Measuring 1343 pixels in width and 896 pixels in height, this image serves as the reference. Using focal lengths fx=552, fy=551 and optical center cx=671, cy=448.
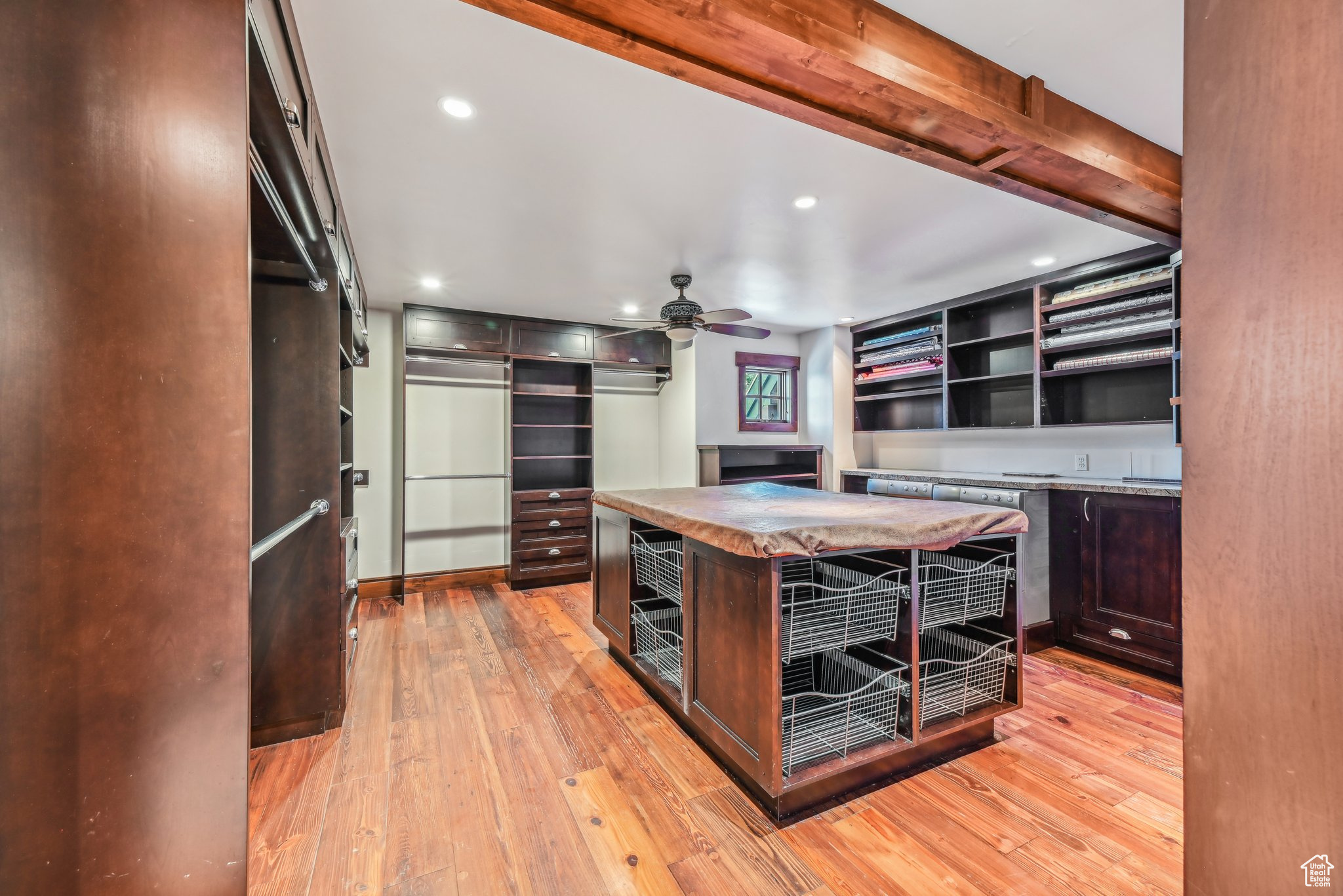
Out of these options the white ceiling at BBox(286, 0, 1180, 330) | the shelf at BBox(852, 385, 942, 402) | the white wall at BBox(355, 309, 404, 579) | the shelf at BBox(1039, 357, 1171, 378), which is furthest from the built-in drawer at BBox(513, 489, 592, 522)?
the shelf at BBox(1039, 357, 1171, 378)

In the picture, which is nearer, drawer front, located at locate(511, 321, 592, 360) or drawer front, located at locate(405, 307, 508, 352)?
drawer front, located at locate(405, 307, 508, 352)

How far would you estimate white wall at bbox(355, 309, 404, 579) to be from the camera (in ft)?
14.9

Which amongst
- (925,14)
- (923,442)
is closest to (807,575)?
(925,14)

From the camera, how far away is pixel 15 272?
741 millimetres

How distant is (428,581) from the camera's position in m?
4.70

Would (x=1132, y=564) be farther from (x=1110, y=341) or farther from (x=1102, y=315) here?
(x=1102, y=315)

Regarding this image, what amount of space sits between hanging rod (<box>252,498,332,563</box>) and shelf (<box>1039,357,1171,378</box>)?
14.3ft

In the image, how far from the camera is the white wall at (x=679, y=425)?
5305 millimetres

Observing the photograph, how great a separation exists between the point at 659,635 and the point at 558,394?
3.03 metres

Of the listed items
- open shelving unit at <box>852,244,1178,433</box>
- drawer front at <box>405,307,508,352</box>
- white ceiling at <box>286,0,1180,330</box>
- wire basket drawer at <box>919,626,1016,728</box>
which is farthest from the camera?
drawer front at <box>405,307,508,352</box>

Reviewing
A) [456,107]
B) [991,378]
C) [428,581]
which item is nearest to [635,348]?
[428,581]

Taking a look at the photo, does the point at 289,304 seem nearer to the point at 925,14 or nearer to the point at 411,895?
the point at 411,895

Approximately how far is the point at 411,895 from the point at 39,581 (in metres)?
1.27

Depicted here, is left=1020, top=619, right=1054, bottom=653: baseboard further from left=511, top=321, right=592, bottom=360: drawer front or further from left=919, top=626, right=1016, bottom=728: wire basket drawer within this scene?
left=511, top=321, right=592, bottom=360: drawer front
